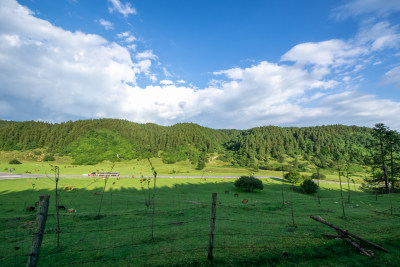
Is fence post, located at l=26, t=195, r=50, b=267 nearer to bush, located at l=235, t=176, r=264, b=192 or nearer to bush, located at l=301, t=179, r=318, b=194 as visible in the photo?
bush, located at l=235, t=176, r=264, b=192

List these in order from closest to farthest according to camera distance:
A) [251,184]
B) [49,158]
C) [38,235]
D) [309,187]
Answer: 1. [38,235]
2. [251,184]
3. [309,187]
4. [49,158]

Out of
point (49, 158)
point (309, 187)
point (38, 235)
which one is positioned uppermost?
point (49, 158)

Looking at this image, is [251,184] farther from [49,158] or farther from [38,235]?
[49,158]

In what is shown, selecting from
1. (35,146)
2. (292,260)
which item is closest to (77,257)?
(292,260)

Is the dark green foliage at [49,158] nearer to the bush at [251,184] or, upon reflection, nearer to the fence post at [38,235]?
the bush at [251,184]

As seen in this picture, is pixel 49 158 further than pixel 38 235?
Yes

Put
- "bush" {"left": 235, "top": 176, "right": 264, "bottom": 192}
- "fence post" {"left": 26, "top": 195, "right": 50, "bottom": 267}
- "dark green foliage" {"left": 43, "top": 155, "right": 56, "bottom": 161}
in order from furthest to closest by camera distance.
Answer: "dark green foliage" {"left": 43, "top": 155, "right": 56, "bottom": 161}, "bush" {"left": 235, "top": 176, "right": 264, "bottom": 192}, "fence post" {"left": 26, "top": 195, "right": 50, "bottom": 267}

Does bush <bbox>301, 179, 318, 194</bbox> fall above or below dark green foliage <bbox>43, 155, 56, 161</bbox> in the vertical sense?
below

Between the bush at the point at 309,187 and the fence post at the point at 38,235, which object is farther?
the bush at the point at 309,187

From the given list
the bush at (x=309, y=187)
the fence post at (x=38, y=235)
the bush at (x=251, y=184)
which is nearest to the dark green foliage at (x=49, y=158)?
the bush at (x=251, y=184)

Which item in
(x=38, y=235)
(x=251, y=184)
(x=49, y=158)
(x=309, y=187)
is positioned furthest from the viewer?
(x=49, y=158)

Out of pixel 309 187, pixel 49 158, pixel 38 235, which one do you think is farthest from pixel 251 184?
pixel 49 158

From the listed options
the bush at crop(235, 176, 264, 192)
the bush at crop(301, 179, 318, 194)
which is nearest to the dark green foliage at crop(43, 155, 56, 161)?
the bush at crop(235, 176, 264, 192)

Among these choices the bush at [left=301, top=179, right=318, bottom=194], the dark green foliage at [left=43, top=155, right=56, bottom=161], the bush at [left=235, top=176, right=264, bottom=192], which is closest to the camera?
the bush at [left=235, top=176, right=264, bottom=192]
